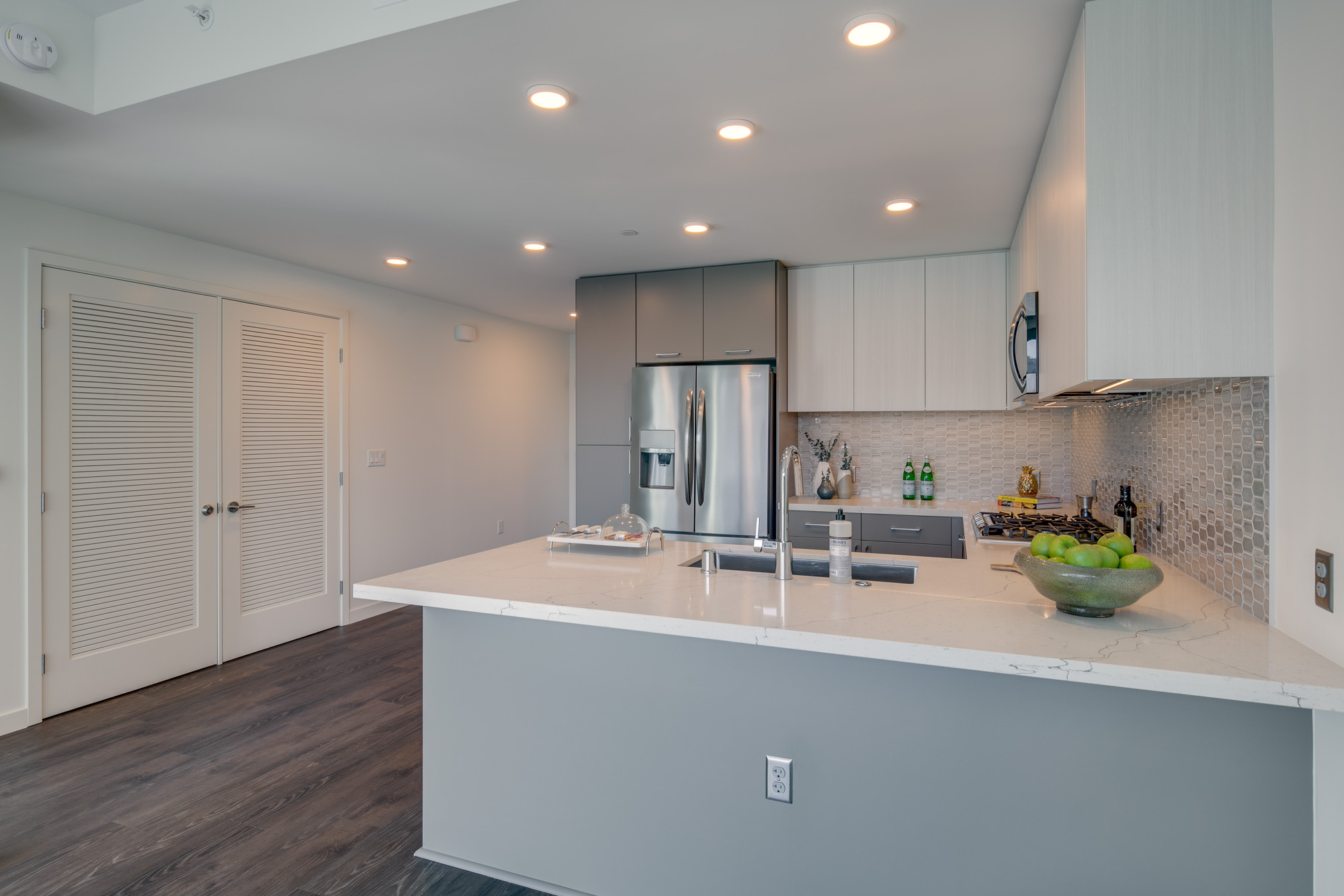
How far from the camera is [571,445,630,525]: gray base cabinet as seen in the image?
452 cm

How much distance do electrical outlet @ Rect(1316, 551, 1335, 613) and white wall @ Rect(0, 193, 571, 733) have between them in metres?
4.45

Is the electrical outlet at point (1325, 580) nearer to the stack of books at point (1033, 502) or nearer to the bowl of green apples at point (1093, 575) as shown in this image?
the bowl of green apples at point (1093, 575)

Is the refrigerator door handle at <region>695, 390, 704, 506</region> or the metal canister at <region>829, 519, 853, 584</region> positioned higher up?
the refrigerator door handle at <region>695, 390, 704, 506</region>

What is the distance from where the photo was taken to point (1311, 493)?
53.4 inches

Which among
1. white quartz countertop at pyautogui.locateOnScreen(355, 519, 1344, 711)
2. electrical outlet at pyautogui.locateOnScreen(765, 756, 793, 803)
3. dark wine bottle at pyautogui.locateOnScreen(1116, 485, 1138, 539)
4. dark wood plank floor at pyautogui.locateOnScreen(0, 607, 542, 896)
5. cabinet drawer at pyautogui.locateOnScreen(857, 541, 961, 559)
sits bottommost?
dark wood plank floor at pyautogui.locateOnScreen(0, 607, 542, 896)

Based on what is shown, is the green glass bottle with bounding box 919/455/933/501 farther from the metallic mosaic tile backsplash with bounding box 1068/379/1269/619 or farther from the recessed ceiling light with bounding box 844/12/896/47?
the recessed ceiling light with bounding box 844/12/896/47

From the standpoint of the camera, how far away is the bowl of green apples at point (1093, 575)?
1.48 m

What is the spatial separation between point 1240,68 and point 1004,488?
3143 mm

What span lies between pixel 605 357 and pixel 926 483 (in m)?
2.21

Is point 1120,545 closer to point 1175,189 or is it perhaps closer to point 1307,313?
point 1307,313

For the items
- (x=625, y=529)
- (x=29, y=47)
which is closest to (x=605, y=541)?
(x=625, y=529)

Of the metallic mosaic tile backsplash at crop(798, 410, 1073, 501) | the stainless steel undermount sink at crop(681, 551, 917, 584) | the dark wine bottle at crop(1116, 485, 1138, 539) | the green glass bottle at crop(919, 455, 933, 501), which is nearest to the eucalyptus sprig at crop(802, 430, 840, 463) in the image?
the metallic mosaic tile backsplash at crop(798, 410, 1073, 501)

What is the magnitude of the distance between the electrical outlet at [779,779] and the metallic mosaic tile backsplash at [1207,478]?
3.69ft

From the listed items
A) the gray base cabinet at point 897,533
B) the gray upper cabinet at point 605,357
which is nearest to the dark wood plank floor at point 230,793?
the gray upper cabinet at point 605,357
